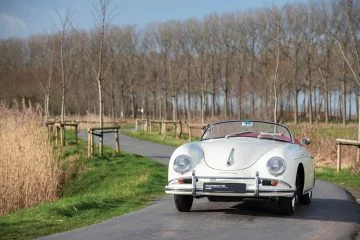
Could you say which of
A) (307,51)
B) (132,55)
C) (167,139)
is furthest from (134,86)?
(167,139)

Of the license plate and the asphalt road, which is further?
the license plate

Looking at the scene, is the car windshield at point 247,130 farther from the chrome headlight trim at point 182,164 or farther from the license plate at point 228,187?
the license plate at point 228,187

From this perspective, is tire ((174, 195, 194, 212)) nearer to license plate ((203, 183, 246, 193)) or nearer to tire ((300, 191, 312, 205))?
license plate ((203, 183, 246, 193))

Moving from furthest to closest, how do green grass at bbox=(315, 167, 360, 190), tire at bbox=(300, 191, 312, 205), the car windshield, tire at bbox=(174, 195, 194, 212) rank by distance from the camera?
green grass at bbox=(315, 167, 360, 190) < tire at bbox=(300, 191, 312, 205) < the car windshield < tire at bbox=(174, 195, 194, 212)

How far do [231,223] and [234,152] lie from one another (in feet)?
3.60

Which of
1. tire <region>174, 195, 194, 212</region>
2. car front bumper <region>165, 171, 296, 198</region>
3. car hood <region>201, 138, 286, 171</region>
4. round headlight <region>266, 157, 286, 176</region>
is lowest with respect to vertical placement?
tire <region>174, 195, 194, 212</region>

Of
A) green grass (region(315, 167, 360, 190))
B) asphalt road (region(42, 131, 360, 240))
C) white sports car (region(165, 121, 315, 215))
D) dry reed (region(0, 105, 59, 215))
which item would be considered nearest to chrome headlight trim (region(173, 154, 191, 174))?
white sports car (region(165, 121, 315, 215))

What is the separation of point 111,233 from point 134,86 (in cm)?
6564

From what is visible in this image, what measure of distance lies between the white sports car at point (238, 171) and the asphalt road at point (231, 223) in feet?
1.18

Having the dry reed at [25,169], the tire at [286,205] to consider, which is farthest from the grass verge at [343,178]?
the dry reed at [25,169]

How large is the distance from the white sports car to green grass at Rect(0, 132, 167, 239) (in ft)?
5.08

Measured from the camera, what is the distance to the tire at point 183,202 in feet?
29.0

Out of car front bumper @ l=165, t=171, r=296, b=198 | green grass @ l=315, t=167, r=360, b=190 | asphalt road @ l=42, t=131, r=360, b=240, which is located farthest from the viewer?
green grass @ l=315, t=167, r=360, b=190

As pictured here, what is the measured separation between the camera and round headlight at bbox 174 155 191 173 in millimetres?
8375
